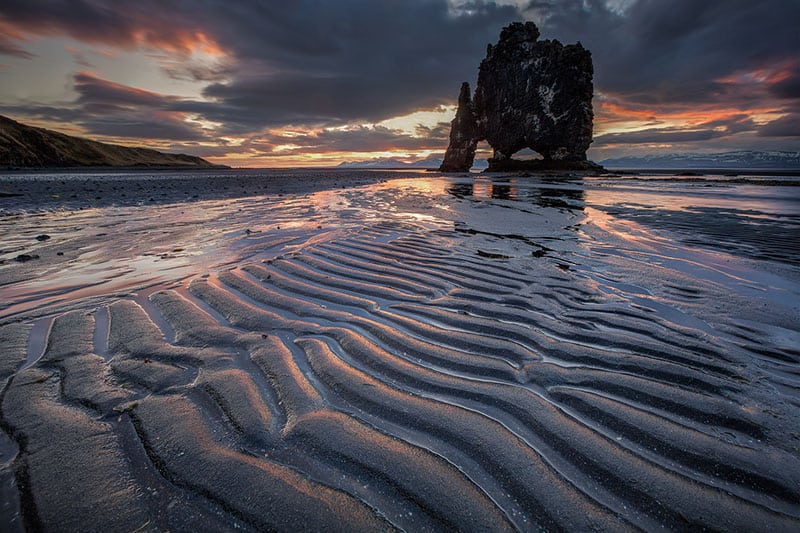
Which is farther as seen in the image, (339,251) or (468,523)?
(339,251)

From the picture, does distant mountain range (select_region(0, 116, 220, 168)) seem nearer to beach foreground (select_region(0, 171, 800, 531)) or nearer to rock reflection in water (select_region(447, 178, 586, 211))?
rock reflection in water (select_region(447, 178, 586, 211))

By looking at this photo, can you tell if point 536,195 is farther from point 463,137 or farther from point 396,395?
point 463,137

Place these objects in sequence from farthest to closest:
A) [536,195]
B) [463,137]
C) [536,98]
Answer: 1. [463,137]
2. [536,98]
3. [536,195]

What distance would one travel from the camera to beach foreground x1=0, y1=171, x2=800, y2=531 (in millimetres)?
1453

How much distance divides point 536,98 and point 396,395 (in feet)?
199

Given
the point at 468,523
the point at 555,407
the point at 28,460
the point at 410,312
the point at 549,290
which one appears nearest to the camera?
the point at 468,523

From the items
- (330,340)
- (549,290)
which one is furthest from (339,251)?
(549,290)

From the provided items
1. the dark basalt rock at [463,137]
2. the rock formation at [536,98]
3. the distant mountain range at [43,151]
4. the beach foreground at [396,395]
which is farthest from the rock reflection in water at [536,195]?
the distant mountain range at [43,151]

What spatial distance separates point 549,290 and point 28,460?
4432mm

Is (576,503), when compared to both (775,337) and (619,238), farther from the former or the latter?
(619,238)

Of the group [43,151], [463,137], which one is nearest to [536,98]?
[463,137]

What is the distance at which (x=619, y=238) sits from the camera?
7039 millimetres

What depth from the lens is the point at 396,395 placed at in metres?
2.15

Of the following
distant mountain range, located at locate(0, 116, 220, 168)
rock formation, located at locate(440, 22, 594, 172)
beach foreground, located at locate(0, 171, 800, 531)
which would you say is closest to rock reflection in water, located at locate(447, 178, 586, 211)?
beach foreground, located at locate(0, 171, 800, 531)
